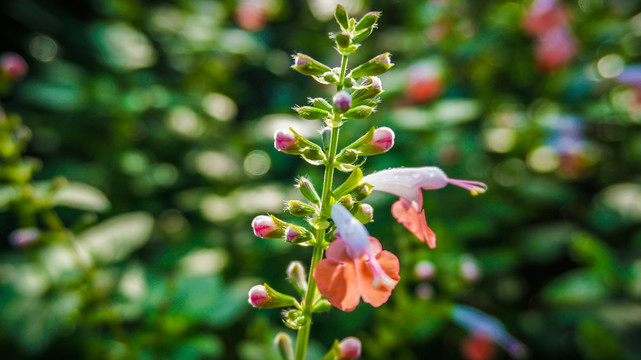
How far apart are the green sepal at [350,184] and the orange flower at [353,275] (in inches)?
5.8

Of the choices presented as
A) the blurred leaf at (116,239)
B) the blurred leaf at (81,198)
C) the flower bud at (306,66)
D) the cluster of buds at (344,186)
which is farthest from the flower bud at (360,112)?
the blurred leaf at (116,239)

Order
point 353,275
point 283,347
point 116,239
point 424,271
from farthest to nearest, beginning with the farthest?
point 116,239 < point 424,271 < point 283,347 < point 353,275

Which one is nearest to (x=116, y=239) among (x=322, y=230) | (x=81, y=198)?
(x=81, y=198)

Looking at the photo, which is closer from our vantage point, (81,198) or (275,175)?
(81,198)

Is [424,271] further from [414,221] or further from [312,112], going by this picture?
[312,112]

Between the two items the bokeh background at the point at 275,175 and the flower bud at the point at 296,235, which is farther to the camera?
the bokeh background at the point at 275,175

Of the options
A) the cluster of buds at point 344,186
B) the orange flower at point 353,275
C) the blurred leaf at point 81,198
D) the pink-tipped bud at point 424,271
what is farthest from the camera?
the blurred leaf at point 81,198

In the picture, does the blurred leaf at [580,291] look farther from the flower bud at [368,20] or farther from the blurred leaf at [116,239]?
the blurred leaf at [116,239]

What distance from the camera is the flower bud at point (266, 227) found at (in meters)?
1.01

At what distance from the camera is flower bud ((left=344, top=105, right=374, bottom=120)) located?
38.5 inches

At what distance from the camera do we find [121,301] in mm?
2041

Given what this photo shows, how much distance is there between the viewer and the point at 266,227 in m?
1.02

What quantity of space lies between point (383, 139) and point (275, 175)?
2187mm

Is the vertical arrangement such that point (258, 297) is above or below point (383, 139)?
below
